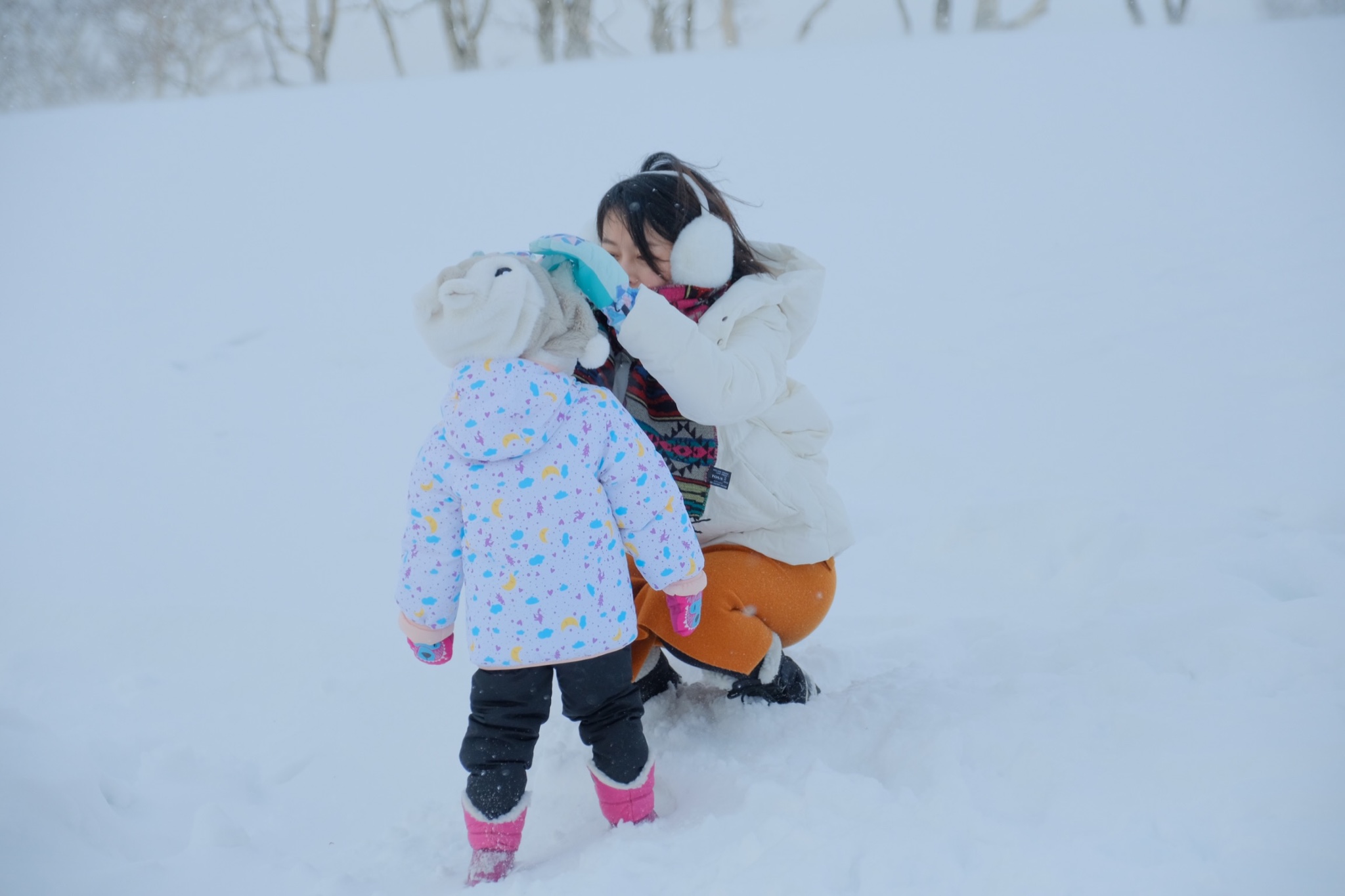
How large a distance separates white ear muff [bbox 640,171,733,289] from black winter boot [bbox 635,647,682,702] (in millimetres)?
893

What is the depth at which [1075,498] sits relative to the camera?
3.14m

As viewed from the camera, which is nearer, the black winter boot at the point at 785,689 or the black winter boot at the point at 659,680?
the black winter boot at the point at 785,689

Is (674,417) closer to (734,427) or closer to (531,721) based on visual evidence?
(734,427)

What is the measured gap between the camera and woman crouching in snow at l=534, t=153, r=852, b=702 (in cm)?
189

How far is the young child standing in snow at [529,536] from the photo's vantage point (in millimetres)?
1643

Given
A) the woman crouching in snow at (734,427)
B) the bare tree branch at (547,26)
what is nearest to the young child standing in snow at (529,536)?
the woman crouching in snow at (734,427)

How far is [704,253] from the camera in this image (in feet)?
6.16

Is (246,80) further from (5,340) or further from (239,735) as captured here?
(239,735)

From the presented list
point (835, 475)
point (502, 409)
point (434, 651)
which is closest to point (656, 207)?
point (502, 409)

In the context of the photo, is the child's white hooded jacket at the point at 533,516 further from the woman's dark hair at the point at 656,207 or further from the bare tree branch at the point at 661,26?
the bare tree branch at the point at 661,26

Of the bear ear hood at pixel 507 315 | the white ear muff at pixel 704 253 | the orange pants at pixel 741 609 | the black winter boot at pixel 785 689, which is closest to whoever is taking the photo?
the bear ear hood at pixel 507 315

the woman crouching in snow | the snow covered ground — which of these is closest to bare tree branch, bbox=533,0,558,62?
the snow covered ground

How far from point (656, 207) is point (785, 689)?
112cm

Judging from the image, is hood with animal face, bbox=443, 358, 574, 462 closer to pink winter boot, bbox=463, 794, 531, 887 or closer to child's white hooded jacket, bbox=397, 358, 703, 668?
child's white hooded jacket, bbox=397, 358, 703, 668
